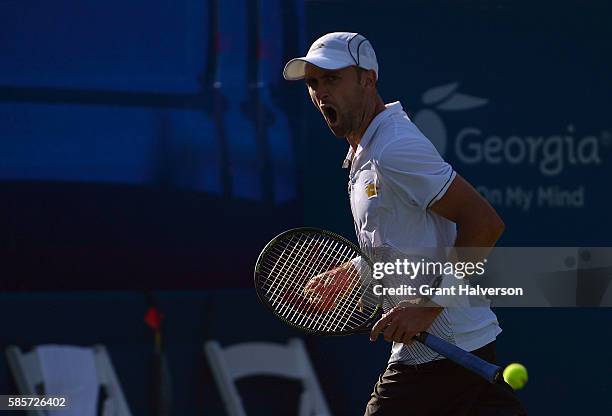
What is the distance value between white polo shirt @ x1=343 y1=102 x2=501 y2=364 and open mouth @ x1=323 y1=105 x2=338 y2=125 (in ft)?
0.37

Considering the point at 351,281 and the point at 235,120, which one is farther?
the point at 235,120

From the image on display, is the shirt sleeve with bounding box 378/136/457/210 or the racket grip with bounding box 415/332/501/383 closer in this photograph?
the racket grip with bounding box 415/332/501/383

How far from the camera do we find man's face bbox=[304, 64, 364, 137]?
4312mm

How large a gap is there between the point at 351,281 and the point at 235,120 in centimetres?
207

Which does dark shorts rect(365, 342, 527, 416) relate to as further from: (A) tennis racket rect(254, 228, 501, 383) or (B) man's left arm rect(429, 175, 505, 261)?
(B) man's left arm rect(429, 175, 505, 261)

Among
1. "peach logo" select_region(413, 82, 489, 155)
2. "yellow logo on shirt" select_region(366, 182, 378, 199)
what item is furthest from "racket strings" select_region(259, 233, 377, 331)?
"peach logo" select_region(413, 82, 489, 155)

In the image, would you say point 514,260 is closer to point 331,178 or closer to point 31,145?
point 331,178

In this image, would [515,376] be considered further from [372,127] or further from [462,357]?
[372,127]

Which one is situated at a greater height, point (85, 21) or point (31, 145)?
point (85, 21)

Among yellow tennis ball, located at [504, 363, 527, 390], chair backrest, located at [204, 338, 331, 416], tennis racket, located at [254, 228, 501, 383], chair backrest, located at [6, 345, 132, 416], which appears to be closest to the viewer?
yellow tennis ball, located at [504, 363, 527, 390]

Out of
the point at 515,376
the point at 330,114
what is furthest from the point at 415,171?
the point at 515,376

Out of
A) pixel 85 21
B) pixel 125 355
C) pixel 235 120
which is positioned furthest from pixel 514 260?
pixel 85 21

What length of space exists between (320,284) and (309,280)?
18 centimetres

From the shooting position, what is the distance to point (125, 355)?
6.30 metres
